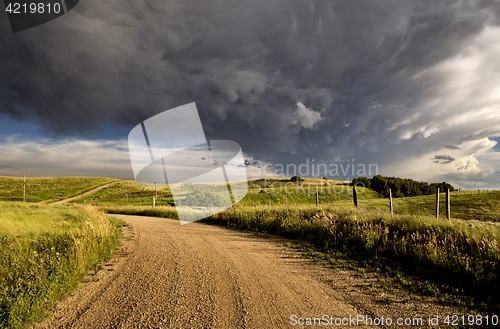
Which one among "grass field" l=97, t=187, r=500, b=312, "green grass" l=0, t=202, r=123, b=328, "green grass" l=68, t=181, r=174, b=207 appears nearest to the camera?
A: "green grass" l=0, t=202, r=123, b=328

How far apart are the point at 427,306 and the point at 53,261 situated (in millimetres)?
7393

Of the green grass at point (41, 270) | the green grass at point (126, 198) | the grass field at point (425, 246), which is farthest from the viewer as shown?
the green grass at point (126, 198)

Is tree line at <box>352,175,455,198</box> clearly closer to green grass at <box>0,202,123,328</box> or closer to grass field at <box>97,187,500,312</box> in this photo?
grass field at <box>97,187,500,312</box>

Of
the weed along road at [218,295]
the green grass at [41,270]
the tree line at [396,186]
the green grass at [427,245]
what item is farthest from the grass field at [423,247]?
the tree line at [396,186]

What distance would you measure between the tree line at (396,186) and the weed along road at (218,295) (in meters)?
60.7

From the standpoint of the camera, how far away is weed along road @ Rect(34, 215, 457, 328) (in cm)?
361

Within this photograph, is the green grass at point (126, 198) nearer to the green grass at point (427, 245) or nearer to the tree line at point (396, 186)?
the green grass at point (427, 245)

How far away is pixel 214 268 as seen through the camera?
5891 mm

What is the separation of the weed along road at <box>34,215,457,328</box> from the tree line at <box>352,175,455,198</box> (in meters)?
60.7

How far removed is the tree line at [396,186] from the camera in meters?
62.0

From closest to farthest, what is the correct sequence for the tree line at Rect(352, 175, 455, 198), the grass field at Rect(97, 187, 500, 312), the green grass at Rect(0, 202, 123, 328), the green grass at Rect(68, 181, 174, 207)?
the green grass at Rect(0, 202, 123, 328)
the grass field at Rect(97, 187, 500, 312)
the green grass at Rect(68, 181, 174, 207)
the tree line at Rect(352, 175, 455, 198)

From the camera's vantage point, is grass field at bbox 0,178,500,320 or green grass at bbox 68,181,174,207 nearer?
grass field at bbox 0,178,500,320

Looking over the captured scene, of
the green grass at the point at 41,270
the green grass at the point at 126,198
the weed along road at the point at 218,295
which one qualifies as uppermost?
the green grass at the point at 41,270

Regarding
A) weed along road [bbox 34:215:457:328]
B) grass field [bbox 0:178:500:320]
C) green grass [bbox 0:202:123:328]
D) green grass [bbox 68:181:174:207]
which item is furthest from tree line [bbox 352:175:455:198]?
green grass [bbox 0:202:123:328]
